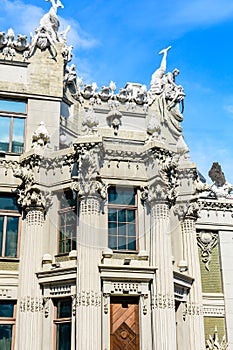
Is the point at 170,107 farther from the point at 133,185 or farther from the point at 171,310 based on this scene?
the point at 171,310

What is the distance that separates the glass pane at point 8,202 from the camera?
2156 centimetres

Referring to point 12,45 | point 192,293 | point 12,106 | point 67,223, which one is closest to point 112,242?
point 67,223

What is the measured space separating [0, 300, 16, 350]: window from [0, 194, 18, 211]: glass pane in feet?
12.2

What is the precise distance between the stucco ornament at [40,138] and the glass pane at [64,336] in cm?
706

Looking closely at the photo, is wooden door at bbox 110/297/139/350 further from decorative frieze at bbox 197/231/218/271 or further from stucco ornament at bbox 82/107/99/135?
decorative frieze at bbox 197/231/218/271

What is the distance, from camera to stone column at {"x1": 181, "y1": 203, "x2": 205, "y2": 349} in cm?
2128

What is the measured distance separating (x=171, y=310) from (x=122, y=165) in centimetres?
581

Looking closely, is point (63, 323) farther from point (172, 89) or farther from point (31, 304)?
point (172, 89)

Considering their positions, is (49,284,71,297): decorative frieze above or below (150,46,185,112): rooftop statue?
below

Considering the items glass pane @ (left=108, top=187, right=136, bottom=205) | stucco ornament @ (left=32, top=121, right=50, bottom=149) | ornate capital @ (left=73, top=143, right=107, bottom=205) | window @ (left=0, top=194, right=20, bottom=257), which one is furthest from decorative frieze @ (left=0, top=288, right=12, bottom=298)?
stucco ornament @ (left=32, top=121, right=50, bottom=149)

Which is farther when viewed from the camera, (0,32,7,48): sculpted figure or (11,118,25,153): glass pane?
(0,32,7,48): sculpted figure

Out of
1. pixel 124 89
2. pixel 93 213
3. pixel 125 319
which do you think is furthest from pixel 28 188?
pixel 124 89

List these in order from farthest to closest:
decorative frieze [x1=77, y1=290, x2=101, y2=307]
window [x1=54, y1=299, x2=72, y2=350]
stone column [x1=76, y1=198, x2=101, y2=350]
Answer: window [x1=54, y1=299, x2=72, y2=350]
decorative frieze [x1=77, y1=290, x2=101, y2=307]
stone column [x1=76, y1=198, x2=101, y2=350]

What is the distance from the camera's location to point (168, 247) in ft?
64.3
